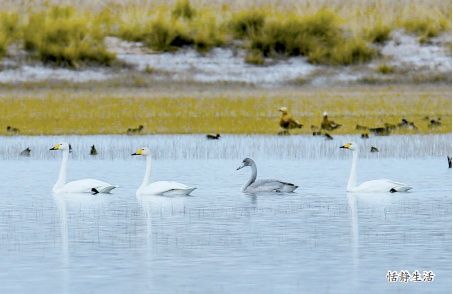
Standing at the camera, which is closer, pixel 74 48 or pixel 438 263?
pixel 438 263

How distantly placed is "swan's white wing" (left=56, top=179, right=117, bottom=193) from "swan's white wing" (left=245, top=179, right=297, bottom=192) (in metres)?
1.47

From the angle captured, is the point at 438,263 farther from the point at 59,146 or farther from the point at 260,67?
the point at 260,67

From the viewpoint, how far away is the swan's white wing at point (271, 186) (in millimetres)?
15211

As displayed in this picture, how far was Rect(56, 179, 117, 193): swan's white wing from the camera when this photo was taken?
598 inches

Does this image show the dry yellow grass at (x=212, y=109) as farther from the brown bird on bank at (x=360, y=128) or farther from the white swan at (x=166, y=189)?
the white swan at (x=166, y=189)

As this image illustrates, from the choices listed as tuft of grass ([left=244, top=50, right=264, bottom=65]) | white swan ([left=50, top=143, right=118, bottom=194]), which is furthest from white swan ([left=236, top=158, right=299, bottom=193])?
tuft of grass ([left=244, top=50, right=264, bottom=65])

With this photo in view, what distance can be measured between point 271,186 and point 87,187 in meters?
1.88

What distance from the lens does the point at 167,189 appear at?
1504 centimetres

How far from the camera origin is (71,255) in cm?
1073

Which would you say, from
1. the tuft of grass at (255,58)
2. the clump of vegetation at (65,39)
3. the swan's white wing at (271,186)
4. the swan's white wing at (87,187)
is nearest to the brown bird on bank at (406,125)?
the tuft of grass at (255,58)

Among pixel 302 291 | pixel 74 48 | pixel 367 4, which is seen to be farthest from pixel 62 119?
pixel 302 291

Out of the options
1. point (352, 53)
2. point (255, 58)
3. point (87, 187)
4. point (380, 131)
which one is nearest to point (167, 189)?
point (87, 187)

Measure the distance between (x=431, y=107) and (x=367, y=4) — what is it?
11100 millimetres

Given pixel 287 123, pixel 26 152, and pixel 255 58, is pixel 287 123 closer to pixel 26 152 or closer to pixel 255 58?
pixel 26 152
